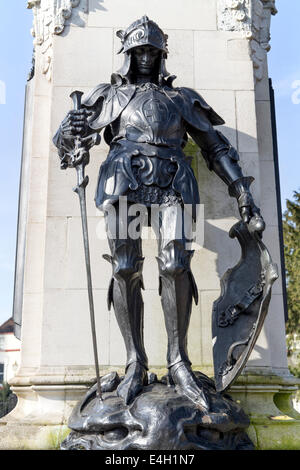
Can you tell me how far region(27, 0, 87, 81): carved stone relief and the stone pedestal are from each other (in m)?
0.02

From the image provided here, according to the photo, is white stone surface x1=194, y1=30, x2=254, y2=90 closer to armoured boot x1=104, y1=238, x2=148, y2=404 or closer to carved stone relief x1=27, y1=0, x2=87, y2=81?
carved stone relief x1=27, y1=0, x2=87, y2=81

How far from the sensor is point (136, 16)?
6.52 meters

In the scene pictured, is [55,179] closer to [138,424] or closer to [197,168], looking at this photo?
[197,168]

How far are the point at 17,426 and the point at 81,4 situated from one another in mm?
4809

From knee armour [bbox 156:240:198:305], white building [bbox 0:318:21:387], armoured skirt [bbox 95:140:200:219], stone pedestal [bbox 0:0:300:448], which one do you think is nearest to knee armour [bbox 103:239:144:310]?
knee armour [bbox 156:240:198:305]

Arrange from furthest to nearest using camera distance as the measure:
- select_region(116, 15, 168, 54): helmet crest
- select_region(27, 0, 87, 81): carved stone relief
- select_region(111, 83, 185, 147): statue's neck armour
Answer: select_region(27, 0, 87, 81): carved stone relief
select_region(116, 15, 168, 54): helmet crest
select_region(111, 83, 185, 147): statue's neck armour

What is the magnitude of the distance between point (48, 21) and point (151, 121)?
2.69 meters

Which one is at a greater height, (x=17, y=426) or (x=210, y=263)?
(x=210, y=263)

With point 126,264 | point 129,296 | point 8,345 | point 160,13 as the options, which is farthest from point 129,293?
point 8,345

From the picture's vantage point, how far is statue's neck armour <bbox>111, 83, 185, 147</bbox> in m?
4.76

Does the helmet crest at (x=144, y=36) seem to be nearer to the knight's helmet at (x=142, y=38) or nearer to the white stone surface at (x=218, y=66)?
the knight's helmet at (x=142, y=38)

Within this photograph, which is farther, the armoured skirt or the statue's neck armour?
the statue's neck armour

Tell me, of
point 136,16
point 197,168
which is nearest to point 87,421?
point 197,168

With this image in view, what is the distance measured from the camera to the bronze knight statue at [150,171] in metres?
4.30
